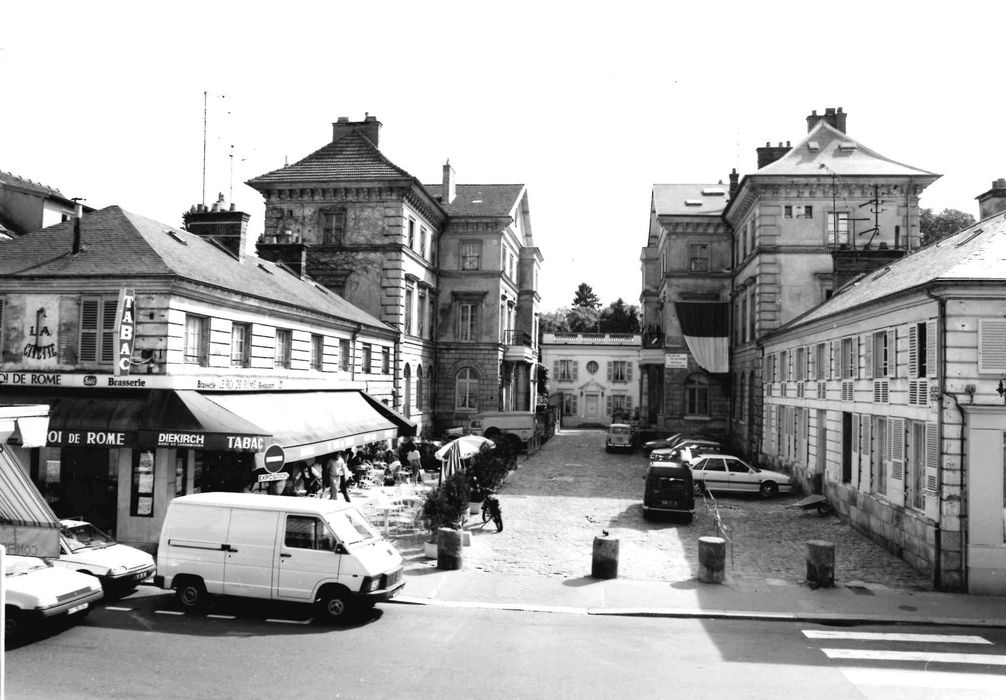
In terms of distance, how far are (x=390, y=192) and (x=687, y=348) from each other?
1919 cm

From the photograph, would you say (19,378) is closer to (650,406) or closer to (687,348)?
(687,348)

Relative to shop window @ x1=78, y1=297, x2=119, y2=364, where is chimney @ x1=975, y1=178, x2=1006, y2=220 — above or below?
above

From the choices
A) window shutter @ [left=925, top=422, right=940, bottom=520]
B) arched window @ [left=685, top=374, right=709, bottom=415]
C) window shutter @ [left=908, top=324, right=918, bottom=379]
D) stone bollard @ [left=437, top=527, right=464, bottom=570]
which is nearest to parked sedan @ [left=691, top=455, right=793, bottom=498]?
window shutter @ [left=908, top=324, right=918, bottom=379]

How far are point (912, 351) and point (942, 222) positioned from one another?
40496 millimetres

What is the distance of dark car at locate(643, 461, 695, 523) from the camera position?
21644 millimetres

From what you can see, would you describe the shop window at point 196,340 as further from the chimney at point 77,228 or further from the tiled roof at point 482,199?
the tiled roof at point 482,199

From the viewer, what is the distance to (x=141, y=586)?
1445cm

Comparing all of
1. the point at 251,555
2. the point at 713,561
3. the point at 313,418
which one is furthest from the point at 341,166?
the point at 713,561

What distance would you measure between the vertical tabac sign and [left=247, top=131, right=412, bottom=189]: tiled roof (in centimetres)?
2039

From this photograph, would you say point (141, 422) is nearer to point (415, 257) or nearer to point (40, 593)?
point (40, 593)

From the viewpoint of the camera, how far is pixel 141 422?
16812 mm

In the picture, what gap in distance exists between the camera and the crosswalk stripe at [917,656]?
11.0m

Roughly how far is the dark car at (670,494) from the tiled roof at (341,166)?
2057cm

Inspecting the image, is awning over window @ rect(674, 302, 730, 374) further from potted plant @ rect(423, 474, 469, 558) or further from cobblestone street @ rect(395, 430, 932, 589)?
potted plant @ rect(423, 474, 469, 558)
